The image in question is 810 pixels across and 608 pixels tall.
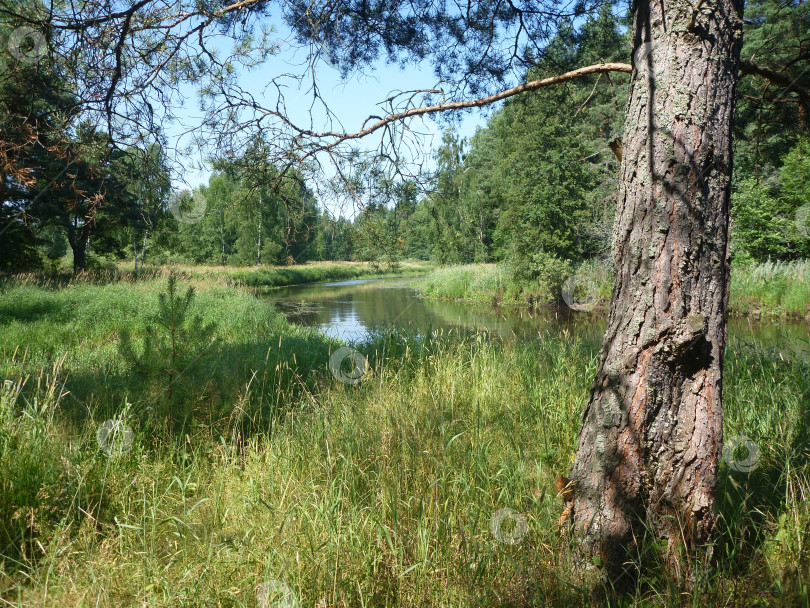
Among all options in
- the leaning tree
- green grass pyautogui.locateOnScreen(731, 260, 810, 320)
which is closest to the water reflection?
green grass pyautogui.locateOnScreen(731, 260, 810, 320)

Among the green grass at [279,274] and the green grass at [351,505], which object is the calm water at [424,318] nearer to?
the green grass at [279,274]

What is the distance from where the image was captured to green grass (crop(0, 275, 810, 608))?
1.59 meters

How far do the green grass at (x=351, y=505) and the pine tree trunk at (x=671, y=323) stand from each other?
165mm

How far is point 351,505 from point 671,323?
1.48 metres

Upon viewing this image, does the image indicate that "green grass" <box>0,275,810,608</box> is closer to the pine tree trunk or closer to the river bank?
the pine tree trunk

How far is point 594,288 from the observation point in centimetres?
1638

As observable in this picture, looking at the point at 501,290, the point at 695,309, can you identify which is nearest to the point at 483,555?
the point at 695,309

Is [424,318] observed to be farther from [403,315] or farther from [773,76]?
[773,76]

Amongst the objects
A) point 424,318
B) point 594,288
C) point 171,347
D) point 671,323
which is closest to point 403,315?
point 424,318

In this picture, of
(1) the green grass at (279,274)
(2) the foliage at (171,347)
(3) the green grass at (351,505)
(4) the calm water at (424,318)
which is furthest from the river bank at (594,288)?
(2) the foliage at (171,347)

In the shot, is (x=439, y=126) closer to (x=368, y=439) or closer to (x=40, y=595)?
(x=368, y=439)

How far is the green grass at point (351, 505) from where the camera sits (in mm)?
1587

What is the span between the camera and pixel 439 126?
386cm

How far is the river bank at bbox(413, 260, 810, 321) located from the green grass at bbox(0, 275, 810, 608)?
408 inches
